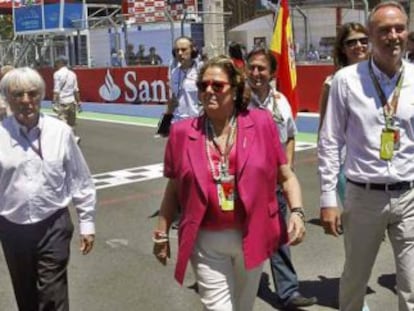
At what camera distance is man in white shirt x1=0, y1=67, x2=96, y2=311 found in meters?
3.64

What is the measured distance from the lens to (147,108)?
1981 centimetres

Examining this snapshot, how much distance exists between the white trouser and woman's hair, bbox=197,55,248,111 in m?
0.62

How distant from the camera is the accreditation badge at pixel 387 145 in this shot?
3.58 m

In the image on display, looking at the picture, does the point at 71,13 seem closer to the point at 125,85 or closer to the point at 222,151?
the point at 125,85

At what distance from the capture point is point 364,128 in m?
3.62

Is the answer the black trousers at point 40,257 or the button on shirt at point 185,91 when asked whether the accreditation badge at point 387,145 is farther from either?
the button on shirt at point 185,91

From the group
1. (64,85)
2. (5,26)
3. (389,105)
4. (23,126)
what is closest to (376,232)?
(389,105)

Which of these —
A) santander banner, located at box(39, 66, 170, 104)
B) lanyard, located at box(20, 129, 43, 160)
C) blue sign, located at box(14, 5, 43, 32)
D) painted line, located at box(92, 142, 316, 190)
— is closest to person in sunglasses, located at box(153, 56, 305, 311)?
lanyard, located at box(20, 129, 43, 160)

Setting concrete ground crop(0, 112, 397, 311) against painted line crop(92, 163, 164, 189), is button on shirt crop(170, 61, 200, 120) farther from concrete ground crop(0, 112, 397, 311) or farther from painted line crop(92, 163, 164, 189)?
painted line crop(92, 163, 164, 189)

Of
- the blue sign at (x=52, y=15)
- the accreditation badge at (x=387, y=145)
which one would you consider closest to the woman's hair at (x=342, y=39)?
the accreditation badge at (x=387, y=145)

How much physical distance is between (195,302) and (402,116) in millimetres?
2206

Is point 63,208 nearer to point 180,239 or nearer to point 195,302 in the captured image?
point 180,239

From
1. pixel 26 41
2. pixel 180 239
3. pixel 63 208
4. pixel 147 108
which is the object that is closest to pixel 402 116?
pixel 180 239

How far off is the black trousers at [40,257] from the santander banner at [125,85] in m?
15.0
